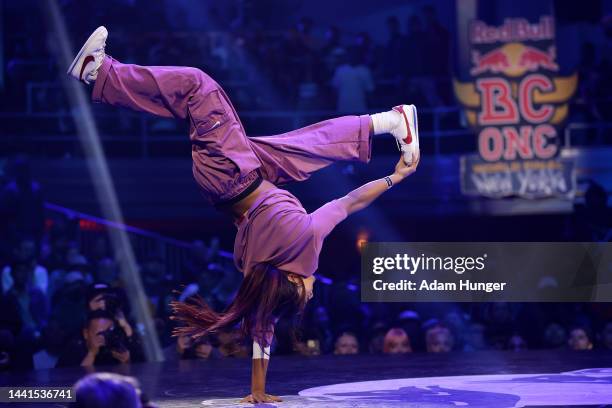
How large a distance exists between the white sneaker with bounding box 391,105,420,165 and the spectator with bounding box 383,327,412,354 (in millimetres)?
2166

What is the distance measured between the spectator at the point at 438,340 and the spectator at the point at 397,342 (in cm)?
18

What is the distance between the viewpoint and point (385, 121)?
13.5ft

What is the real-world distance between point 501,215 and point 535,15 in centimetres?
202

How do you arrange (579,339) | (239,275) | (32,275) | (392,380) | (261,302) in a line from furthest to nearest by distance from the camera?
(239,275) → (32,275) → (579,339) → (392,380) → (261,302)

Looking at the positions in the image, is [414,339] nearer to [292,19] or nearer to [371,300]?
[371,300]

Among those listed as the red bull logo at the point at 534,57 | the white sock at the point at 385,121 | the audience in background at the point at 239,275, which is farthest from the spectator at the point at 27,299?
the red bull logo at the point at 534,57

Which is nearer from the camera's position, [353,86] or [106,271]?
[106,271]

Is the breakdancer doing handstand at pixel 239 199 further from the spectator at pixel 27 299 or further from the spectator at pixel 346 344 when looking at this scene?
the spectator at pixel 27 299

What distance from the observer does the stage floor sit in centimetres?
377

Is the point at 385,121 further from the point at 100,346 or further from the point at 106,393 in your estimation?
the point at 106,393

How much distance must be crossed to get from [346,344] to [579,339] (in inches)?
58.7

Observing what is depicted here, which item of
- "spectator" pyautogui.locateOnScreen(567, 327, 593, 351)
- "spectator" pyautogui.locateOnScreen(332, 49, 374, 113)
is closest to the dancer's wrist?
"spectator" pyautogui.locateOnScreen(567, 327, 593, 351)

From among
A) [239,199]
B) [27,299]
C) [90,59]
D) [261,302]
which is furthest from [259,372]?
[27,299]

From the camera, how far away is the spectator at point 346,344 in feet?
20.1
